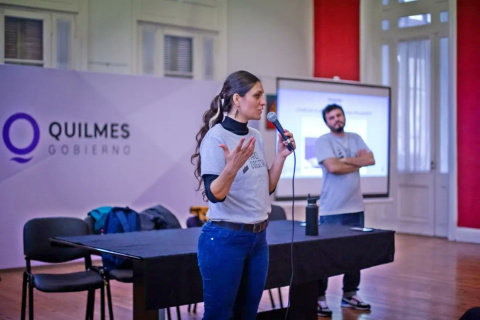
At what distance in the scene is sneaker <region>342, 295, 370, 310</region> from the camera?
5.07 meters

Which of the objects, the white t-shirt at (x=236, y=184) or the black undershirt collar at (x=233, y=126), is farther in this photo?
the black undershirt collar at (x=233, y=126)

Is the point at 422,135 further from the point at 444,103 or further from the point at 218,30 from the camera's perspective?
the point at 218,30

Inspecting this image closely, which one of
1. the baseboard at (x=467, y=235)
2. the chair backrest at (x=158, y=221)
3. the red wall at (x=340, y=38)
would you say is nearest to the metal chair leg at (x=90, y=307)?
the chair backrest at (x=158, y=221)

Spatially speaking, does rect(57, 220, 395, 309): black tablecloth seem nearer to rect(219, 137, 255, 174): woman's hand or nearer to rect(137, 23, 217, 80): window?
rect(219, 137, 255, 174): woman's hand

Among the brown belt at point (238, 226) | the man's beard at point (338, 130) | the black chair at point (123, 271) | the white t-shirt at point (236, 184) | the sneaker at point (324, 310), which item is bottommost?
the sneaker at point (324, 310)

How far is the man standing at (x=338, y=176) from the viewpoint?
4875mm

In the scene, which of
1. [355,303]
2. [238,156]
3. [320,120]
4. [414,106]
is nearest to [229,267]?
[238,156]

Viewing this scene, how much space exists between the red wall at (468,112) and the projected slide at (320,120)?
1.02 meters

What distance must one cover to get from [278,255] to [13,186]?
3.97m

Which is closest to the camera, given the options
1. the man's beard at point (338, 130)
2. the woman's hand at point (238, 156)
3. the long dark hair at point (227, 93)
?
the woman's hand at point (238, 156)

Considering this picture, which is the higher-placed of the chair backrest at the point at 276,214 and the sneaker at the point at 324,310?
the chair backrest at the point at 276,214

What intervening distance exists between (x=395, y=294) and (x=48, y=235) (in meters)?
2.89

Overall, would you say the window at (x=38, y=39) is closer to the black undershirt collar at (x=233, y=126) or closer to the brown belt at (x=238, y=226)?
the black undershirt collar at (x=233, y=126)

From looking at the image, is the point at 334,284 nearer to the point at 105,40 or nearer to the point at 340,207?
the point at 340,207
